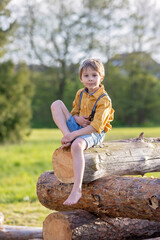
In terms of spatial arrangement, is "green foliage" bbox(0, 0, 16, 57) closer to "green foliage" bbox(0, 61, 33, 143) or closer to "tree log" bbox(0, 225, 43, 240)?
"green foliage" bbox(0, 61, 33, 143)

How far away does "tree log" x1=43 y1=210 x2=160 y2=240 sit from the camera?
3885 mm

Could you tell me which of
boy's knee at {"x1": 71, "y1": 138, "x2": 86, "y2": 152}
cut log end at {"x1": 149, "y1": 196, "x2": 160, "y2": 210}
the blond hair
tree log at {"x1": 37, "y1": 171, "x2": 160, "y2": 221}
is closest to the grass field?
tree log at {"x1": 37, "y1": 171, "x2": 160, "y2": 221}

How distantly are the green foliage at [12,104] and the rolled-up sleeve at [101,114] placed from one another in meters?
16.4

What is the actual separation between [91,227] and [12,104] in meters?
17.7

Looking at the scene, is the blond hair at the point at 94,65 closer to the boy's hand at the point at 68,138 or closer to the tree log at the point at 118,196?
the boy's hand at the point at 68,138

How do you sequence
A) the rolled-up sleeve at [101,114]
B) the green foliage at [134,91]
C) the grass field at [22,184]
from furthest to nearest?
1. the green foliage at [134,91]
2. the grass field at [22,184]
3. the rolled-up sleeve at [101,114]

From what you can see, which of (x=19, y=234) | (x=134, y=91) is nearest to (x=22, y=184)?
(x=19, y=234)

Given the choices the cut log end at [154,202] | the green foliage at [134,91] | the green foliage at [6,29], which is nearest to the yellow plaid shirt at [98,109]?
the cut log end at [154,202]

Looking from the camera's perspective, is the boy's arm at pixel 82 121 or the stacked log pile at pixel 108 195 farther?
the boy's arm at pixel 82 121

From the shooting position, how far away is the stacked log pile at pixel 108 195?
3.79 m

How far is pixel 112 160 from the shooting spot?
4039 mm

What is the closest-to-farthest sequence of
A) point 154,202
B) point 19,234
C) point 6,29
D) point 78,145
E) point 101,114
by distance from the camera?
point 154,202 → point 78,145 → point 101,114 → point 19,234 → point 6,29

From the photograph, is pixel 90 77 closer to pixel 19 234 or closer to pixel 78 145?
pixel 78 145

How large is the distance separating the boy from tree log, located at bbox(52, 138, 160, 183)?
0.41 feet
